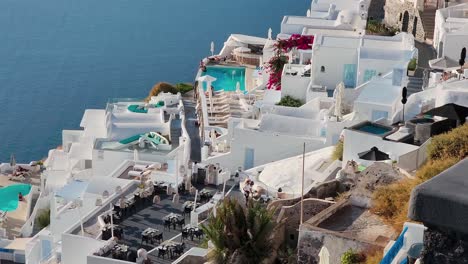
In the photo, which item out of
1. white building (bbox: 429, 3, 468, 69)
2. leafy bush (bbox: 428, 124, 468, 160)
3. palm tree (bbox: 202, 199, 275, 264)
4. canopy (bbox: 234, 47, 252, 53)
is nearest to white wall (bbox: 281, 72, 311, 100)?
white building (bbox: 429, 3, 468, 69)

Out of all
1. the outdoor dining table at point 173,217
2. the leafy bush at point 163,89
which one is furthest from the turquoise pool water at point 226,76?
the outdoor dining table at point 173,217

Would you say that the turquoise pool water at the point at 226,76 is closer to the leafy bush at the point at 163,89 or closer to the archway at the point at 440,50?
the leafy bush at the point at 163,89

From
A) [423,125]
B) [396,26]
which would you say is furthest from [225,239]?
[396,26]

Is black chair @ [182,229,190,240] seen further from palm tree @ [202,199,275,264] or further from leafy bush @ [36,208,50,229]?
leafy bush @ [36,208,50,229]

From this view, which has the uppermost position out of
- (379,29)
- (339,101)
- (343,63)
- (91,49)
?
(379,29)

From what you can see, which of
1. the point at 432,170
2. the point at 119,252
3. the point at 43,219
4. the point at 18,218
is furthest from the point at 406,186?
the point at 18,218

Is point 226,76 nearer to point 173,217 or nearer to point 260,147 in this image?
point 260,147
